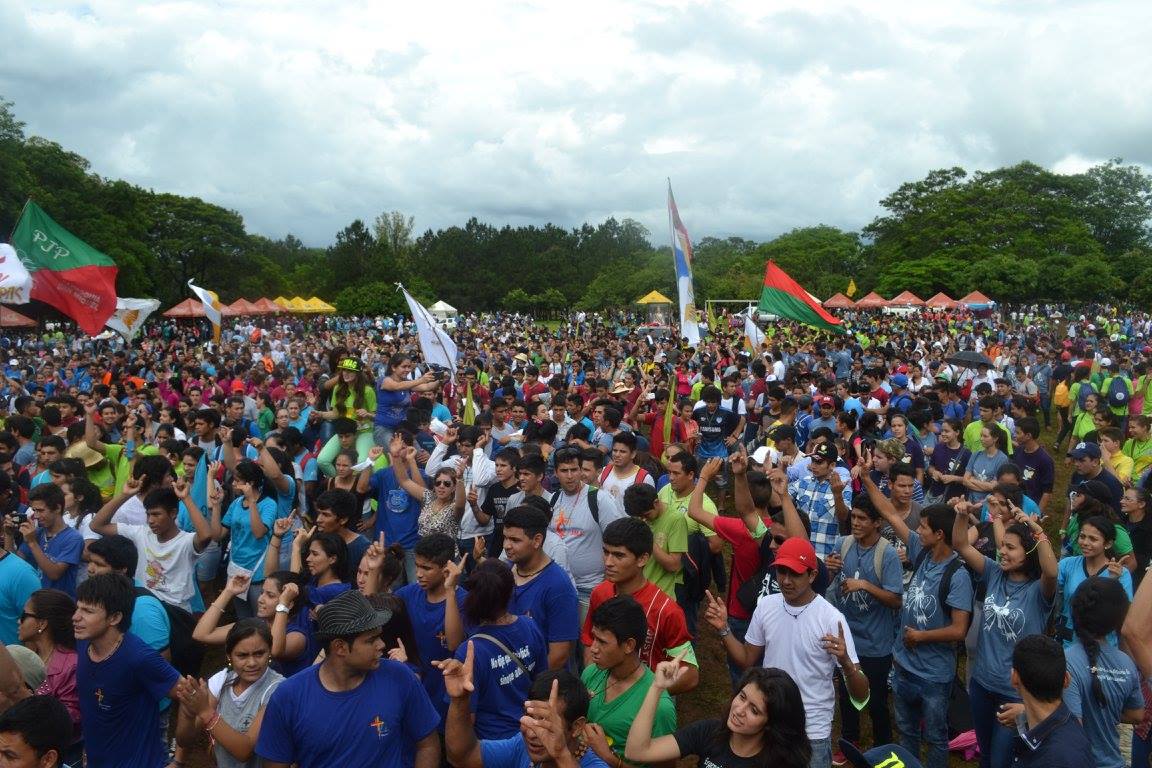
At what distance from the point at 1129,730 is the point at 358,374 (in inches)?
264

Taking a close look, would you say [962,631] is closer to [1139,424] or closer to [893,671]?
[893,671]

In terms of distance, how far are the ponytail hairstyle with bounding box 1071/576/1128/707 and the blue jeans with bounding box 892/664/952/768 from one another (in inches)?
36.8

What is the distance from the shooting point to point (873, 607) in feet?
14.9

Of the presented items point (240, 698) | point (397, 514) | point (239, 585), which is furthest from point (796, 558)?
point (397, 514)

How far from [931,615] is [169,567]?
458 cm

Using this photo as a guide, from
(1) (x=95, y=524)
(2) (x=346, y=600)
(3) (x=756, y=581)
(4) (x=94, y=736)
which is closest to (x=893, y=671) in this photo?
(3) (x=756, y=581)

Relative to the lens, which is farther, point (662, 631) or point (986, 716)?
point (986, 716)

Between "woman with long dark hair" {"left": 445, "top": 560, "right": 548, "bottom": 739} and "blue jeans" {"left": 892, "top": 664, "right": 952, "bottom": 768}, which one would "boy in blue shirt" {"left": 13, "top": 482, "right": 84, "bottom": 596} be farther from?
"blue jeans" {"left": 892, "top": 664, "right": 952, "bottom": 768}

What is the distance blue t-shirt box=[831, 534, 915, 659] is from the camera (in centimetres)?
449

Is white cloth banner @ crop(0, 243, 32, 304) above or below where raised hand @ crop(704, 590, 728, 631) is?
above

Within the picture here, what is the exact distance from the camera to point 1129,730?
3754 millimetres

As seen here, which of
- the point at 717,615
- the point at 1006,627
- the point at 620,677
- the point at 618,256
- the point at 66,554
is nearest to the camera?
the point at 620,677

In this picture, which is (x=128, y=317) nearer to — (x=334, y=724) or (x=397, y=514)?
(x=397, y=514)

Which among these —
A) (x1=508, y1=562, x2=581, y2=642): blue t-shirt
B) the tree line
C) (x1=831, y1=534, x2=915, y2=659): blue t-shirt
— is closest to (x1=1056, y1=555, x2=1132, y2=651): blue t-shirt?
(x1=831, y1=534, x2=915, y2=659): blue t-shirt
